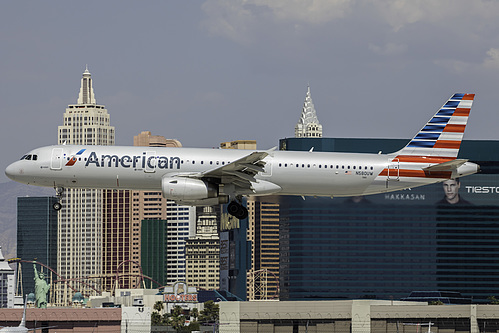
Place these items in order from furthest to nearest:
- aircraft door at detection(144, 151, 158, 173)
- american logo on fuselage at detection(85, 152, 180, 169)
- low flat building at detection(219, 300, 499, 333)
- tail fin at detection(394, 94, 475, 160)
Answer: low flat building at detection(219, 300, 499, 333) → tail fin at detection(394, 94, 475, 160) → aircraft door at detection(144, 151, 158, 173) → american logo on fuselage at detection(85, 152, 180, 169)

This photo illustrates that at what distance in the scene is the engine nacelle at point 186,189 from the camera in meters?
65.2

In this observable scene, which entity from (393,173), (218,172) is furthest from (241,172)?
(393,173)

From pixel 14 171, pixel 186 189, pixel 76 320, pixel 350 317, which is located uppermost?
pixel 14 171

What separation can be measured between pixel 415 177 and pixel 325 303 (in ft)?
156

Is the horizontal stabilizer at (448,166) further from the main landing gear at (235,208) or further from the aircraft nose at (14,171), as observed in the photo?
the aircraft nose at (14,171)

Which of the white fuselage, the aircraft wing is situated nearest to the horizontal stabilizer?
the white fuselage

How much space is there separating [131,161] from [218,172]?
6.12 meters

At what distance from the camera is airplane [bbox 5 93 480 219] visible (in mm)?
66125

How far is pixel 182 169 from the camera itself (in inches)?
2625

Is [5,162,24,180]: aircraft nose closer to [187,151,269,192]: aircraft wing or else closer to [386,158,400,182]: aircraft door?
[187,151,269,192]: aircraft wing

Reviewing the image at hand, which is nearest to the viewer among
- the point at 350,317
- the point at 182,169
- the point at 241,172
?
the point at 241,172

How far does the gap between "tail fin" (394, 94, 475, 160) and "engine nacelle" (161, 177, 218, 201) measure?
14447mm

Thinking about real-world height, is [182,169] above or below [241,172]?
above

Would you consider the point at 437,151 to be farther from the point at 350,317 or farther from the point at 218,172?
the point at 350,317
